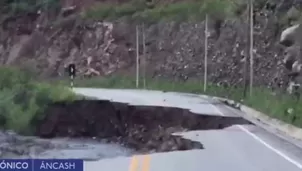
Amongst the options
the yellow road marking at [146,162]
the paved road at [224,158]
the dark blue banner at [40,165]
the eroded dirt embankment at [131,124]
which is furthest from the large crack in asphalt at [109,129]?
the dark blue banner at [40,165]

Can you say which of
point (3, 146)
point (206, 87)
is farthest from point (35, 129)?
point (206, 87)

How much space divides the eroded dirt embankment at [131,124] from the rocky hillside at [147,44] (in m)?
21.0

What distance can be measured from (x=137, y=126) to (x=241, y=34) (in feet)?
131

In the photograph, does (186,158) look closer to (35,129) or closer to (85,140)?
(85,140)

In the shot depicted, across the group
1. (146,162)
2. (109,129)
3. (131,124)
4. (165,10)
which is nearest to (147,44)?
(165,10)

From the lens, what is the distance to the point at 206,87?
196 ft

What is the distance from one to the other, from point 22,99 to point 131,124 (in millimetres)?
7531

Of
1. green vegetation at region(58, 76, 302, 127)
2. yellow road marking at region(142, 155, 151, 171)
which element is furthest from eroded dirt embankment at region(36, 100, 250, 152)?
yellow road marking at region(142, 155, 151, 171)

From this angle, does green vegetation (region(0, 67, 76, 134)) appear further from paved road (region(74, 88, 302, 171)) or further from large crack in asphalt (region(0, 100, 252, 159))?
paved road (region(74, 88, 302, 171))

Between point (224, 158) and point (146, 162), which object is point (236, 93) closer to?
point (224, 158)

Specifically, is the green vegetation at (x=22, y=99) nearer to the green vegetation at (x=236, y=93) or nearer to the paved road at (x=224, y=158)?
the paved road at (x=224, y=158)

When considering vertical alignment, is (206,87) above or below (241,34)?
below

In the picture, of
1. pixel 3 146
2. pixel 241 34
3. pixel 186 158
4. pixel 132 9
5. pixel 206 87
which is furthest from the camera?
pixel 132 9

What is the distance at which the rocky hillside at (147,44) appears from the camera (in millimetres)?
61906
